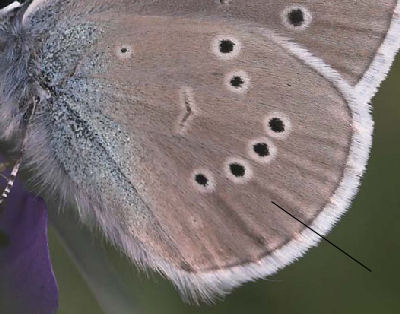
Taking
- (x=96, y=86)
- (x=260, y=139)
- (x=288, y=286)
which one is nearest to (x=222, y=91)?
(x=260, y=139)

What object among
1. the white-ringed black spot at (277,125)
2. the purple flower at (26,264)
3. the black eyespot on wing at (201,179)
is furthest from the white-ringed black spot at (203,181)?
the purple flower at (26,264)

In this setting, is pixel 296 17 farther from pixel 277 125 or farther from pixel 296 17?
pixel 277 125

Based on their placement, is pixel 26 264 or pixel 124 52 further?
pixel 124 52

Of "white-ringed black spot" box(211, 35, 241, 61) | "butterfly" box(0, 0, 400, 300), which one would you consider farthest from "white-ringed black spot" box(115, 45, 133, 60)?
"white-ringed black spot" box(211, 35, 241, 61)

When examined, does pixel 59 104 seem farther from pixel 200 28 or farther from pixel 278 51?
pixel 278 51

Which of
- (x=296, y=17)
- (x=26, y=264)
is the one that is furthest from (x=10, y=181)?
(x=296, y=17)

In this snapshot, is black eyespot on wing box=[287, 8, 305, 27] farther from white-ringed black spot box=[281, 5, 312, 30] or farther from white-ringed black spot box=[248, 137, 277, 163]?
white-ringed black spot box=[248, 137, 277, 163]

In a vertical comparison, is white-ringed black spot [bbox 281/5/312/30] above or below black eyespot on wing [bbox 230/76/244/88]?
above
